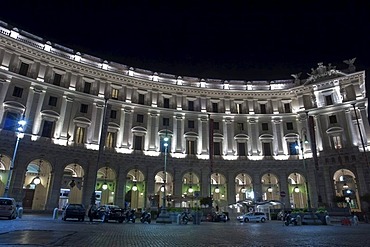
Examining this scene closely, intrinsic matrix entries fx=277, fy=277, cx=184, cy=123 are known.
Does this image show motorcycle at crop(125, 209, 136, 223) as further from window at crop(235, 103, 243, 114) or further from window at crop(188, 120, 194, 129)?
window at crop(235, 103, 243, 114)

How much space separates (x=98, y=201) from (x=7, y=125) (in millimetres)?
13747

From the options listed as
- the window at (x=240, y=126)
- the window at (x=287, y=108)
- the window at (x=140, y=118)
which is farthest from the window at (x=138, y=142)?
the window at (x=287, y=108)

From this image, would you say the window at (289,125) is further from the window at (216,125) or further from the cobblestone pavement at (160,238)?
the cobblestone pavement at (160,238)

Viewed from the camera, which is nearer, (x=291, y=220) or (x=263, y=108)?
(x=291, y=220)

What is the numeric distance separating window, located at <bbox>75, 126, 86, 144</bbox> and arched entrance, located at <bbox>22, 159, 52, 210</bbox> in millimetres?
4384

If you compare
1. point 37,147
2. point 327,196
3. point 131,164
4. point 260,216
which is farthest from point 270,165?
point 37,147

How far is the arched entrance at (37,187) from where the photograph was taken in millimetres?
31953

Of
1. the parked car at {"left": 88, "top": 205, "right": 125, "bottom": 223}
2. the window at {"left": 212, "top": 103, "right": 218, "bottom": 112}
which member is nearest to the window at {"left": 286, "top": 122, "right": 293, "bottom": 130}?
the window at {"left": 212, "top": 103, "right": 218, "bottom": 112}

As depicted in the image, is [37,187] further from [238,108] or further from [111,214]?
[238,108]

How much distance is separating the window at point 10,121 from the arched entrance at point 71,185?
295 inches

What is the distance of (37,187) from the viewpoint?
3281 cm

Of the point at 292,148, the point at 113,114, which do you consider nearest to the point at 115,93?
the point at 113,114

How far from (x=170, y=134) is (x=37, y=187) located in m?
17.8

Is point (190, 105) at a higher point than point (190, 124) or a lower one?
higher
